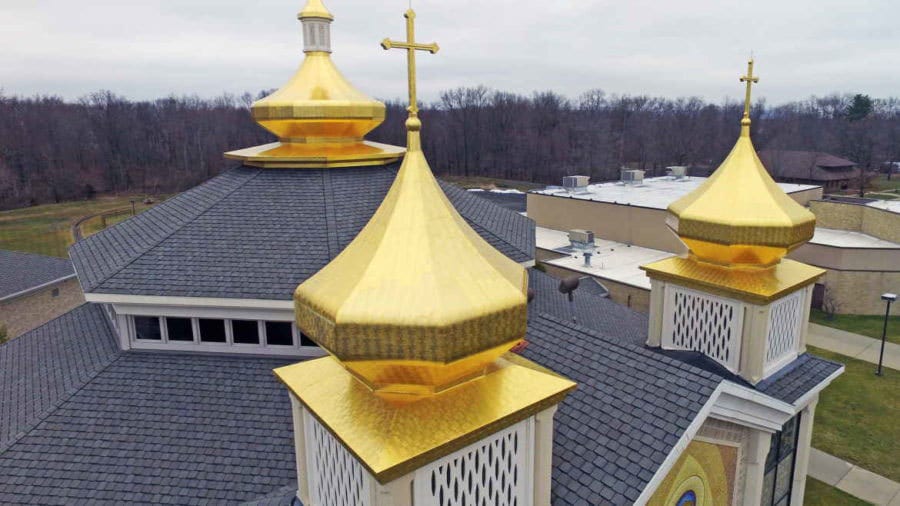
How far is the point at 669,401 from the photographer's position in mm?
7117

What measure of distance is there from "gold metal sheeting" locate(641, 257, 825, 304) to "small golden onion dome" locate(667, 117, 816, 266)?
19 centimetres

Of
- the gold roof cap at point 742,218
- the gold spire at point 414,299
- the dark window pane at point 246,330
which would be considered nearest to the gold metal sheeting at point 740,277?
the gold roof cap at point 742,218

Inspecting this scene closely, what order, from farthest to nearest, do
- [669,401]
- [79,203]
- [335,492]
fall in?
[79,203] < [669,401] < [335,492]

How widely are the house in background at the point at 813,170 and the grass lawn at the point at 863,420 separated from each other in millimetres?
48625

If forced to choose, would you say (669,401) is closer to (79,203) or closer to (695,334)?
(695,334)

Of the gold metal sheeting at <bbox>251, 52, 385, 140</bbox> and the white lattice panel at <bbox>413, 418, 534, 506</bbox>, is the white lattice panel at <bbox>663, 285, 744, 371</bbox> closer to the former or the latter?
the white lattice panel at <bbox>413, 418, 534, 506</bbox>

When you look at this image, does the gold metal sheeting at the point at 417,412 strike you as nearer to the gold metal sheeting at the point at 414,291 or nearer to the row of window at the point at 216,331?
the gold metal sheeting at the point at 414,291

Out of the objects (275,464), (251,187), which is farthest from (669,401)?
(251,187)

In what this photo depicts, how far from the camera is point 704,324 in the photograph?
10.8 meters

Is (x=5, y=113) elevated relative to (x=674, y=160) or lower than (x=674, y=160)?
elevated

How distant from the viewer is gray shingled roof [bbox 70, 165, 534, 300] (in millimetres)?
10594

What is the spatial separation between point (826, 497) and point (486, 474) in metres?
12.9

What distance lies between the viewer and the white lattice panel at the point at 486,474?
5.43m

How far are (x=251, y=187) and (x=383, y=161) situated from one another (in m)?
3.02
